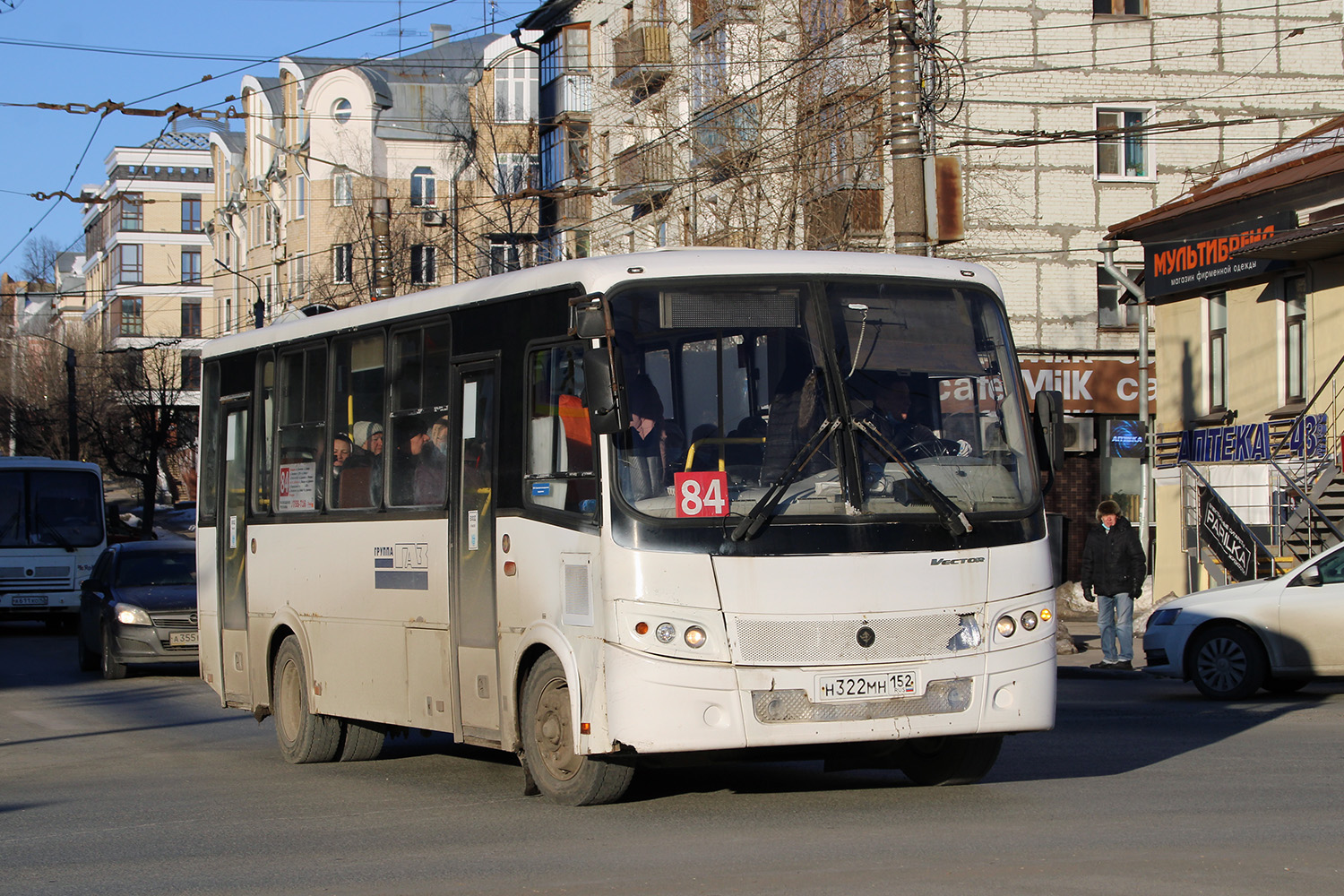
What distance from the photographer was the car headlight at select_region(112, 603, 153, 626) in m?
20.2

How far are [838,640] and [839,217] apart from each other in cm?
2148

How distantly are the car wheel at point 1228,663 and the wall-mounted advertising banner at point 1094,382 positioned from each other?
802 inches

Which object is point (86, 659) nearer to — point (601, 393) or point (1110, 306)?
point (601, 393)

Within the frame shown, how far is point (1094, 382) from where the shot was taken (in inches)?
1449

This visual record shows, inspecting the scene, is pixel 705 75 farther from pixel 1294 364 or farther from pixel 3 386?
pixel 3 386

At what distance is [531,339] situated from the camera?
9359mm

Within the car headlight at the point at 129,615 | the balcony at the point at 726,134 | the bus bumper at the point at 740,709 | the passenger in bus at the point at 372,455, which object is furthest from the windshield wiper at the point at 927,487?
the balcony at the point at 726,134

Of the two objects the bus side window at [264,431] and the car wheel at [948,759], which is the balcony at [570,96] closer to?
the bus side window at [264,431]

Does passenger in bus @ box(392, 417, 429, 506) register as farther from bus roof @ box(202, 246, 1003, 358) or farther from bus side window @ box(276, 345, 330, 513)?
bus side window @ box(276, 345, 330, 513)

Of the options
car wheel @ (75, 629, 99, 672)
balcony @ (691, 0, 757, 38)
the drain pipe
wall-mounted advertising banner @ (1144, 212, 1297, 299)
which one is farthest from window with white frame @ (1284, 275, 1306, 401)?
car wheel @ (75, 629, 99, 672)

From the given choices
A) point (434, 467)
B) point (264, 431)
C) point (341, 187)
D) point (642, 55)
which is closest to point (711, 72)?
point (642, 55)

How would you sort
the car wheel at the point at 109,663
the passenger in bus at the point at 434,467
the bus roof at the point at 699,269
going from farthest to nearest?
the car wheel at the point at 109,663 < the passenger in bus at the point at 434,467 < the bus roof at the point at 699,269

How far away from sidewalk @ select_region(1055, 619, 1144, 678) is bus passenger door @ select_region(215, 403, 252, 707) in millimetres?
8764

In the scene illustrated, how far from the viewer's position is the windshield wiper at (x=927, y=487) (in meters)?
8.64
